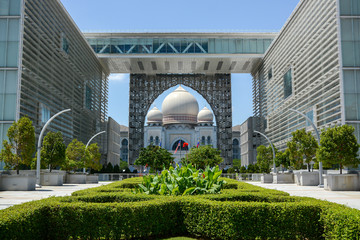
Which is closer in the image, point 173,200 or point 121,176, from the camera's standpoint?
point 173,200

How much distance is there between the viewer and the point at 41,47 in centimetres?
4194

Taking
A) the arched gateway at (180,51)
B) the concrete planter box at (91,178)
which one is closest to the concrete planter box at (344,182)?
the concrete planter box at (91,178)

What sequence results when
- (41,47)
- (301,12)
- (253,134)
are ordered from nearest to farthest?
(41,47) < (301,12) < (253,134)

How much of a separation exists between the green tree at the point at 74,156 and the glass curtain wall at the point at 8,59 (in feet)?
25.9

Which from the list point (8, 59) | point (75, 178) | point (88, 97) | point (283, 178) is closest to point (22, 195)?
point (8, 59)

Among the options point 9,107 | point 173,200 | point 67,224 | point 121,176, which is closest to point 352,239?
point 173,200

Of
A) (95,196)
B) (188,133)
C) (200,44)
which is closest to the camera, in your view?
(95,196)

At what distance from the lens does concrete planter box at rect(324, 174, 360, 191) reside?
2648 centimetres

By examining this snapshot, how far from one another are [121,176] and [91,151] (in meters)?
9.32

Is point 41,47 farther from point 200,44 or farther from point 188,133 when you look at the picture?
point 188,133

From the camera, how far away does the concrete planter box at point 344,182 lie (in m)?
26.5

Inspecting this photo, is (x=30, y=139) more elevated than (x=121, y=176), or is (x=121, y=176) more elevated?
(x=30, y=139)

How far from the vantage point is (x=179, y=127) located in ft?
321

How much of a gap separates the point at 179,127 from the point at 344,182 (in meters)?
72.2
